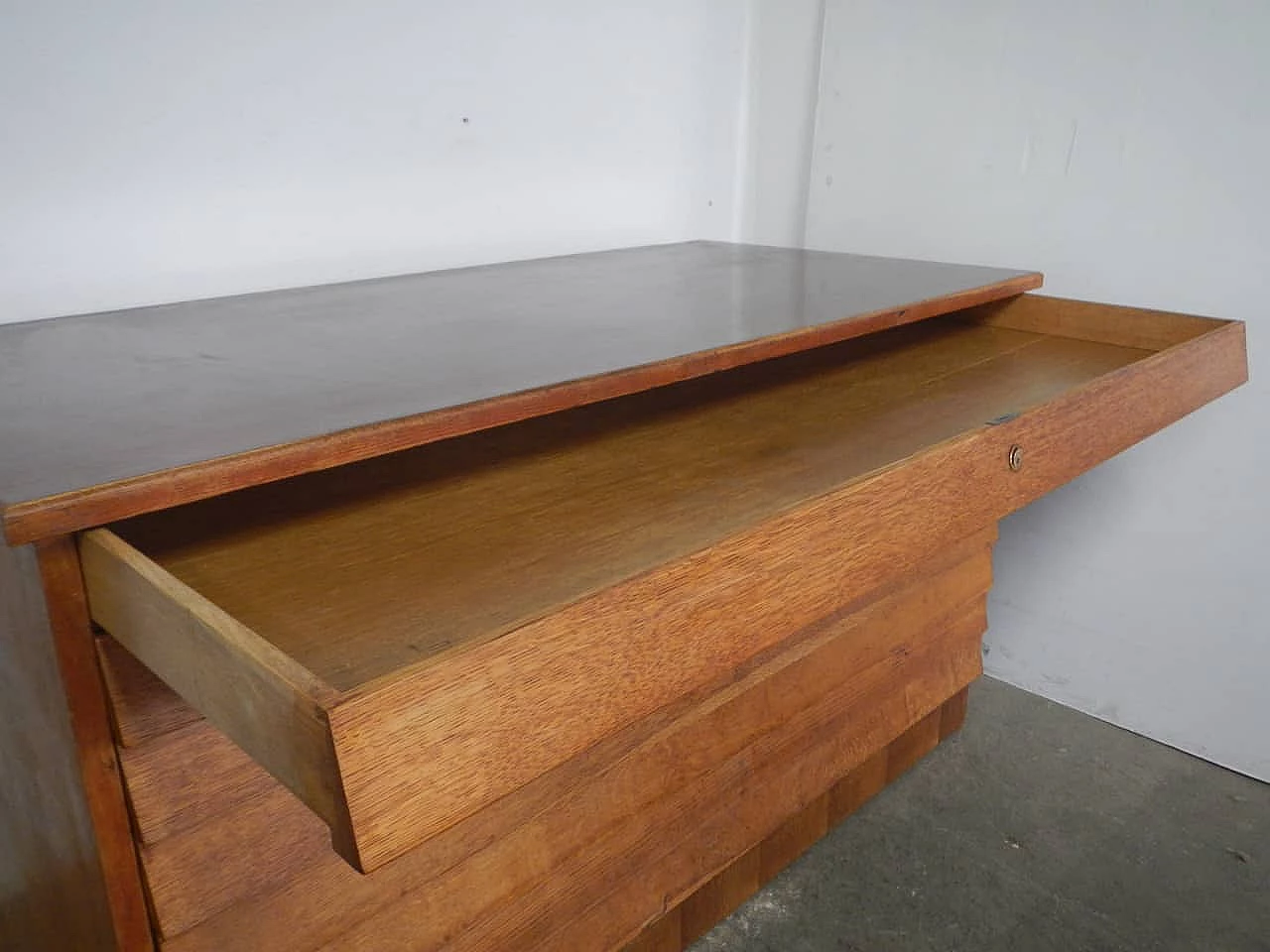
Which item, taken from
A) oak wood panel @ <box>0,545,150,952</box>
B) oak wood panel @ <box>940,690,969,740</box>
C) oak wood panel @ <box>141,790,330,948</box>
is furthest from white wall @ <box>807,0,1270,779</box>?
oak wood panel @ <box>0,545,150,952</box>

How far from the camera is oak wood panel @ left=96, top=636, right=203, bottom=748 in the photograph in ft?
2.26

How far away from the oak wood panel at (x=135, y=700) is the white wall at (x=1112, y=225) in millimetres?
1362

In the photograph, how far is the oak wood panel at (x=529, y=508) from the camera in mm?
645

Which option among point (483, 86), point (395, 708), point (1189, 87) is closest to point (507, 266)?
point (483, 86)

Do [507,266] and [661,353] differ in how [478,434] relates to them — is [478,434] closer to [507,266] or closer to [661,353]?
[661,353]

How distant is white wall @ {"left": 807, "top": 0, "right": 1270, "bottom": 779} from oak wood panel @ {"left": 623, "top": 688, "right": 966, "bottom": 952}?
0.27 meters

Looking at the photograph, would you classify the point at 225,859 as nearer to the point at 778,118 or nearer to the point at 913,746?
the point at 913,746

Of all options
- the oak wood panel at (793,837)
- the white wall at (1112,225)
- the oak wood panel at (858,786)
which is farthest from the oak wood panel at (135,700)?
the white wall at (1112,225)

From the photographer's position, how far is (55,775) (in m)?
0.75

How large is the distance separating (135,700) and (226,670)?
0.78 ft

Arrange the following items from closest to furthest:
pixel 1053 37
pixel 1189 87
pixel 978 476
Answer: pixel 978 476, pixel 1189 87, pixel 1053 37

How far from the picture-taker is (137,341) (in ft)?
3.29

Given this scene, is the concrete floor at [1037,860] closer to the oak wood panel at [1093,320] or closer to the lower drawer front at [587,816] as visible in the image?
the lower drawer front at [587,816]

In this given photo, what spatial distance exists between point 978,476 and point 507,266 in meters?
0.80
